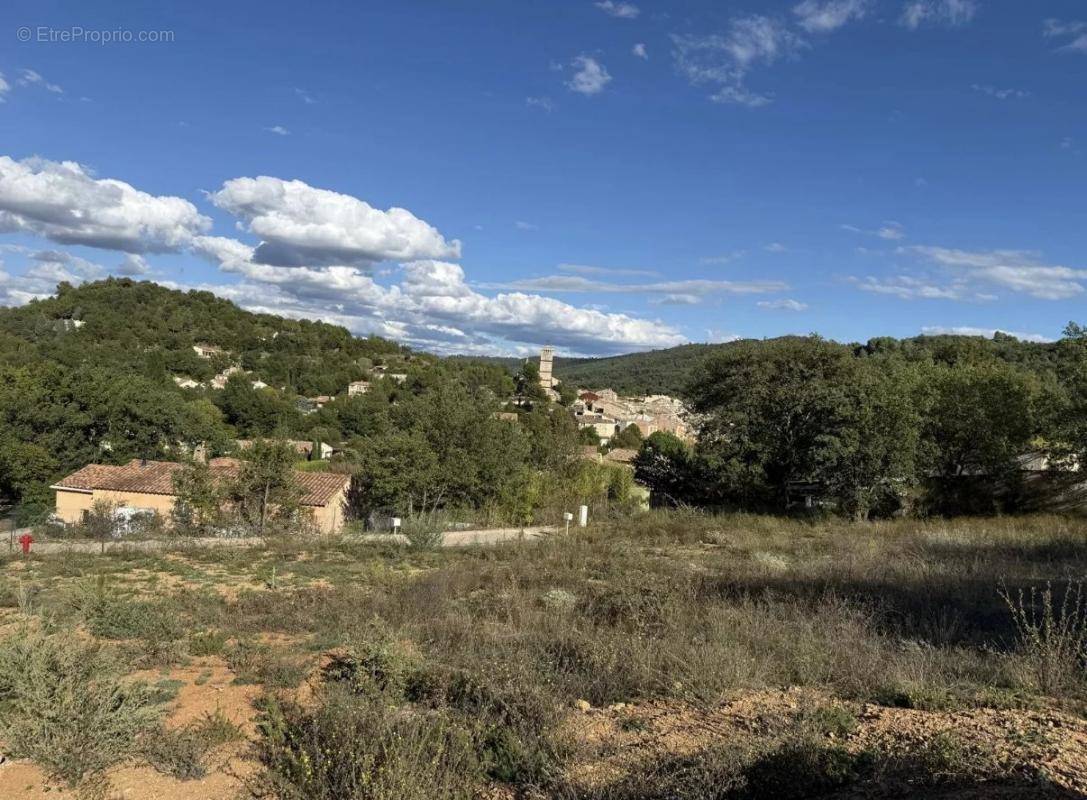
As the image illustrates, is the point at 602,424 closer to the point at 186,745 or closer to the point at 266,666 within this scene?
the point at 266,666

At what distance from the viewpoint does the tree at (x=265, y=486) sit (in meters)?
20.5

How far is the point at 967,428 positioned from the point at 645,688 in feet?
63.5

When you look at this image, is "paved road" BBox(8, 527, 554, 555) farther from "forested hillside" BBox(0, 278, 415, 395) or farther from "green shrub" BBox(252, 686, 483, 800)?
"forested hillside" BBox(0, 278, 415, 395)

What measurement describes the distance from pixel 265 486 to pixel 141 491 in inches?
371

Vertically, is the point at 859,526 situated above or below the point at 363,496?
above

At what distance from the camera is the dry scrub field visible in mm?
3395

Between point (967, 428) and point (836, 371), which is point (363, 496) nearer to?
point (836, 371)

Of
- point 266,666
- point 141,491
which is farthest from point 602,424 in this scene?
point 266,666

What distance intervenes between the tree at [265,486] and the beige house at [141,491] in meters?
4.06

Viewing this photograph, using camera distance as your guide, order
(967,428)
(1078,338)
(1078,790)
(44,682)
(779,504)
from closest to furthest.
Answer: (1078,790), (44,682), (1078,338), (967,428), (779,504)

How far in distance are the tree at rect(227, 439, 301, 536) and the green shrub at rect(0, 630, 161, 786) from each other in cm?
1617

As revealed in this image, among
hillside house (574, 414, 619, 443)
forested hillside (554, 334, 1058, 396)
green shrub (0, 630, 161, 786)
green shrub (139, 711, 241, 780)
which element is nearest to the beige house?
forested hillside (554, 334, 1058, 396)

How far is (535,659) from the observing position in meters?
5.43

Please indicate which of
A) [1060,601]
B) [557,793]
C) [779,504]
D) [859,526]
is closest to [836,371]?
[779,504]
